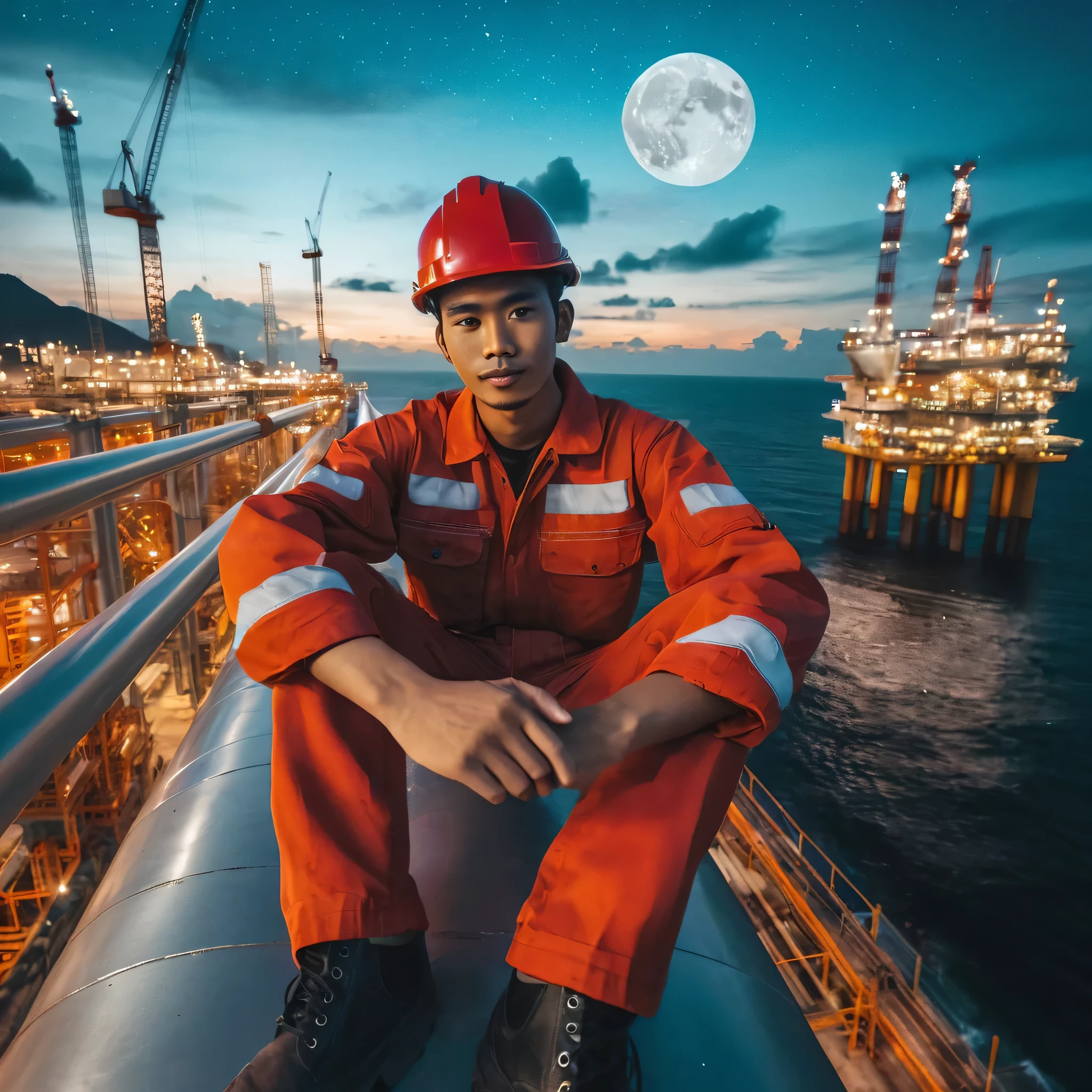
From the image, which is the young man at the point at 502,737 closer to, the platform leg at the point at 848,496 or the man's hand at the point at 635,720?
the man's hand at the point at 635,720

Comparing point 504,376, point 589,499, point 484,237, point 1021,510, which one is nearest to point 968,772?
point 589,499

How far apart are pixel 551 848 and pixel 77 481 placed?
1.11 m

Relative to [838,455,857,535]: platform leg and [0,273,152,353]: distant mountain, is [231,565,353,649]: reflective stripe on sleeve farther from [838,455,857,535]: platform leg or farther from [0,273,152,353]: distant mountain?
[0,273,152,353]: distant mountain

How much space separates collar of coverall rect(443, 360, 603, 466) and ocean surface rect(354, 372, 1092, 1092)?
1193 cm

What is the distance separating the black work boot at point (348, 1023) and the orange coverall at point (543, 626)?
2.6 inches

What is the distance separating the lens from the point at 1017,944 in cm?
1138

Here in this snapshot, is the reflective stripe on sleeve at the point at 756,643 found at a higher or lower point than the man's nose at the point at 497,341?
lower

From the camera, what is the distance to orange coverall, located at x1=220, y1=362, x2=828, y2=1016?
133cm

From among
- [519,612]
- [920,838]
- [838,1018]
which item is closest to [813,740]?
[920,838]

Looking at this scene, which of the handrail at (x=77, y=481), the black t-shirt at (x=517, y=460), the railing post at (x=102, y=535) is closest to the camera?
the handrail at (x=77, y=481)

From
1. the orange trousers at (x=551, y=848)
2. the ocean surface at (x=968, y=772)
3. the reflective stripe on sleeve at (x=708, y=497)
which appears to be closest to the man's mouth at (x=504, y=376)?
the reflective stripe on sleeve at (x=708, y=497)

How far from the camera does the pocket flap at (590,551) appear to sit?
2.24m

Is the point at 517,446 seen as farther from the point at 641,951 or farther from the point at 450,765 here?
the point at 641,951

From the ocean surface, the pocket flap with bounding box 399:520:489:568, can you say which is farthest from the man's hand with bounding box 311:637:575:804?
the ocean surface
